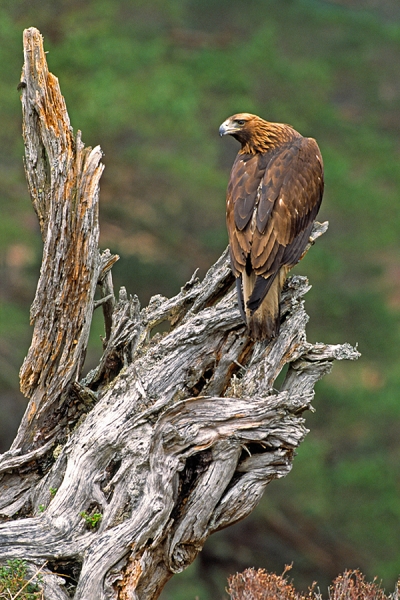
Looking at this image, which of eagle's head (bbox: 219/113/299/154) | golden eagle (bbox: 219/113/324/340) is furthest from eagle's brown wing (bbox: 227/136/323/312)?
eagle's head (bbox: 219/113/299/154)

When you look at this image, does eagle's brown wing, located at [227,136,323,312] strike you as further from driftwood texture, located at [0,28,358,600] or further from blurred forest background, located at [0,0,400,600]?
blurred forest background, located at [0,0,400,600]

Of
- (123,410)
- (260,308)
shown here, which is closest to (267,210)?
(260,308)

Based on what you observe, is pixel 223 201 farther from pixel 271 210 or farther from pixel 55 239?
pixel 55 239

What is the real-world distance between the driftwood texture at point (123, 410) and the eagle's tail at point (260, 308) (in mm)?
133

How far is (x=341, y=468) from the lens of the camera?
1112 cm

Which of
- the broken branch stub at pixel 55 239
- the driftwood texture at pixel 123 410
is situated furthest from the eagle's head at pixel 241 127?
the broken branch stub at pixel 55 239

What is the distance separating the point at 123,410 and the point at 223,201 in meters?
6.76

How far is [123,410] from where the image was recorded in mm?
4656

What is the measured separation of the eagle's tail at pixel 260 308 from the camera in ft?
15.3

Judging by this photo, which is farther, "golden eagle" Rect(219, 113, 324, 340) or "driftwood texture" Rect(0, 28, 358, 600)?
"golden eagle" Rect(219, 113, 324, 340)

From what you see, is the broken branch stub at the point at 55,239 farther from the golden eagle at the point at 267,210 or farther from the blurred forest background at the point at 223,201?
the blurred forest background at the point at 223,201

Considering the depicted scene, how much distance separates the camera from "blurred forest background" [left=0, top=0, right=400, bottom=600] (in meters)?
10.6

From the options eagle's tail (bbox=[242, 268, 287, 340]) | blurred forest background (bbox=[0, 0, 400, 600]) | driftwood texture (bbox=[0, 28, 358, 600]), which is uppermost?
blurred forest background (bbox=[0, 0, 400, 600])

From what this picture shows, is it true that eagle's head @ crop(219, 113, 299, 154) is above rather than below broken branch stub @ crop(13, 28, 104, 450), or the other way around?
above
